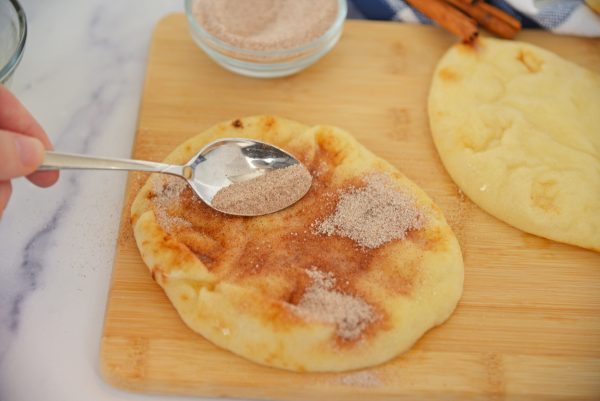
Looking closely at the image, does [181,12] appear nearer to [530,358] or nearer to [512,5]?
[512,5]

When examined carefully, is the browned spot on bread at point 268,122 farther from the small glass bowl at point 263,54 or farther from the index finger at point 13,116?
the index finger at point 13,116

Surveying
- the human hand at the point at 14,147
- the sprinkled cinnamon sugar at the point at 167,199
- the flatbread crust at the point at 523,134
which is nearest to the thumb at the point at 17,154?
the human hand at the point at 14,147

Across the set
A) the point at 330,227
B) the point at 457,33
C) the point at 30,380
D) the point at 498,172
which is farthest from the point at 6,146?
the point at 457,33

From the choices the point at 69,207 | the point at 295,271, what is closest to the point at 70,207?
the point at 69,207

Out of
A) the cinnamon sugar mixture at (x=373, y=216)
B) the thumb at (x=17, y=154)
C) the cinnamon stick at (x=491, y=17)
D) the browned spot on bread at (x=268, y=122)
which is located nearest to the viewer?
the thumb at (x=17, y=154)

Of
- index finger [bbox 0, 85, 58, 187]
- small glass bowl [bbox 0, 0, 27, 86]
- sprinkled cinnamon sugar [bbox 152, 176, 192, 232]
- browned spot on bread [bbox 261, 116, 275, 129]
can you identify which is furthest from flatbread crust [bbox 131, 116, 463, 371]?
small glass bowl [bbox 0, 0, 27, 86]

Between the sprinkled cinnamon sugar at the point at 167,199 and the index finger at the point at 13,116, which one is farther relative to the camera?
the sprinkled cinnamon sugar at the point at 167,199
